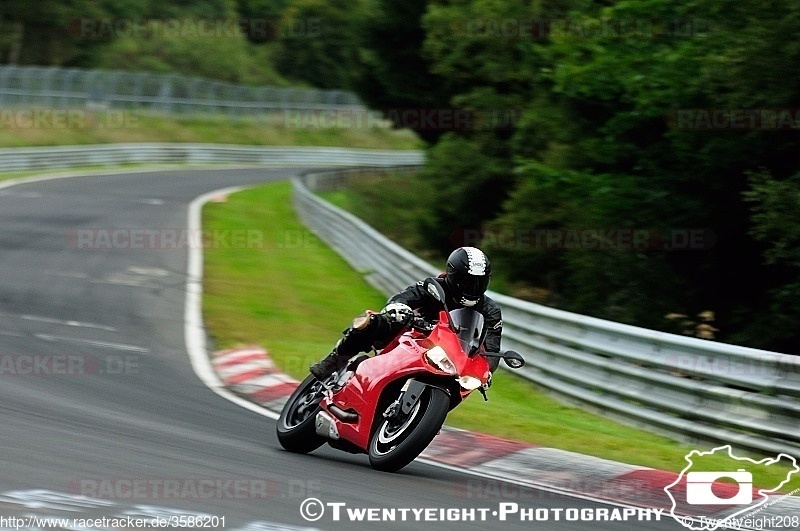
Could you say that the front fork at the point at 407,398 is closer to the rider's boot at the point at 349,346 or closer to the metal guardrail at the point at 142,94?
the rider's boot at the point at 349,346

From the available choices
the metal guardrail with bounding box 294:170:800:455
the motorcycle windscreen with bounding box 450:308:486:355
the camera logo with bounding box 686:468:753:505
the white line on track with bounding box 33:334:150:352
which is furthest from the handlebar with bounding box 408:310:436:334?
the white line on track with bounding box 33:334:150:352

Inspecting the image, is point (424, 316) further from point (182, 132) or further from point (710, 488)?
point (182, 132)

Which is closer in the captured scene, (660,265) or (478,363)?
(478,363)

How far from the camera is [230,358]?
1370 cm

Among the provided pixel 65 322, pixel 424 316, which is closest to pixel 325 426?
pixel 424 316

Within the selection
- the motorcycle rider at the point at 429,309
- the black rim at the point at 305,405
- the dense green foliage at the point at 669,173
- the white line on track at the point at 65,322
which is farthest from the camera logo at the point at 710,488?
the white line on track at the point at 65,322

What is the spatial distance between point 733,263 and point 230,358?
25.7ft

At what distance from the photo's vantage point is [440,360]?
7438 millimetres

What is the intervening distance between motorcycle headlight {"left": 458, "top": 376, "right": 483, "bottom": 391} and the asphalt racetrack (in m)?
0.63

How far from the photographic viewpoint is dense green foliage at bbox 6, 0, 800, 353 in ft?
49.4

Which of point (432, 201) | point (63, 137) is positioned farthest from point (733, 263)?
point (63, 137)

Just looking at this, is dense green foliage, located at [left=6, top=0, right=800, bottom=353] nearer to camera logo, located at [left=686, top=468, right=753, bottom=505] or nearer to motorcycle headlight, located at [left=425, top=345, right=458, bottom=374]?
camera logo, located at [left=686, top=468, right=753, bottom=505]

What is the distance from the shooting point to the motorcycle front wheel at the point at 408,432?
24.0 feet

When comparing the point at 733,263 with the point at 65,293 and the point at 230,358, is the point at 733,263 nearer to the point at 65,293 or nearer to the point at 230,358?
the point at 230,358
